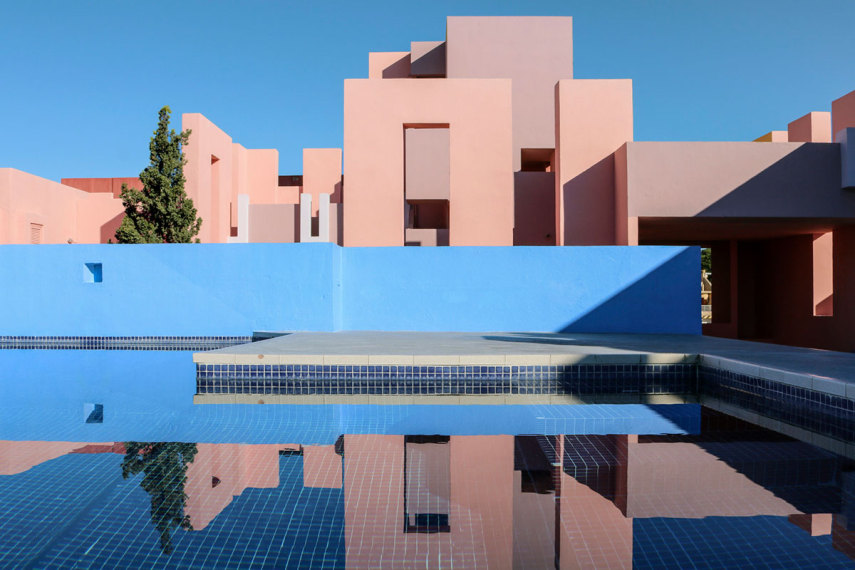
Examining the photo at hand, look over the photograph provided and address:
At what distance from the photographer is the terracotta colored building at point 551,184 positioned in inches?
500

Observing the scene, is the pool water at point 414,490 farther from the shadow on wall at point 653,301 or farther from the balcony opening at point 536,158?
the balcony opening at point 536,158

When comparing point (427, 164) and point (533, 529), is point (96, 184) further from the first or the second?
point (533, 529)

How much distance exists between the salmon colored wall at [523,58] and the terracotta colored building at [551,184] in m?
0.04

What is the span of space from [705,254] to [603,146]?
27.5 meters

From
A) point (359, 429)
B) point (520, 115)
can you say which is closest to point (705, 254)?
point (520, 115)

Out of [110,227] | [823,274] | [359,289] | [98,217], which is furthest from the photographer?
[98,217]

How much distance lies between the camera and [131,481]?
3.77m

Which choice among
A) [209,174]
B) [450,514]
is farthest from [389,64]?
[450,514]

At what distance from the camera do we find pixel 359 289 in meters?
11.6

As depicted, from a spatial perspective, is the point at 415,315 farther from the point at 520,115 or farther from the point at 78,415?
the point at 520,115

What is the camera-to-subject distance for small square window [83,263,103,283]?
11.8 m

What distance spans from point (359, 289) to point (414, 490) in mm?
8196

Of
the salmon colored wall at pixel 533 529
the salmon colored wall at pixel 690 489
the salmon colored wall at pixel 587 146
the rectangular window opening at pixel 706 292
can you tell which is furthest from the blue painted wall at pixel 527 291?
the rectangular window opening at pixel 706 292

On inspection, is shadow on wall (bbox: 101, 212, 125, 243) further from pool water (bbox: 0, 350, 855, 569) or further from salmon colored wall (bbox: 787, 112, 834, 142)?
salmon colored wall (bbox: 787, 112, 834, 142)
